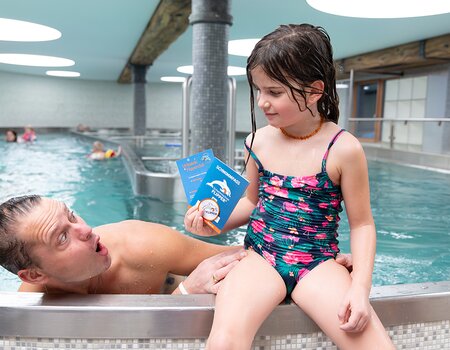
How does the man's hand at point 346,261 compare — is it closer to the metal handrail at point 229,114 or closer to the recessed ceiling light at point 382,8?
the metal handrail at point 229,114

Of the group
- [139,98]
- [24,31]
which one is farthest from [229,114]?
[139,98]

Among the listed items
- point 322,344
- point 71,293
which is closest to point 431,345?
point 322,344

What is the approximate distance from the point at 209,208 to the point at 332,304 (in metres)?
0.52

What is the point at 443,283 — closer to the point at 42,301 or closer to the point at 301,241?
the point at 301,241

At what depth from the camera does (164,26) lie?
8594mm

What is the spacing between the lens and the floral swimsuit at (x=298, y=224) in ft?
5.03

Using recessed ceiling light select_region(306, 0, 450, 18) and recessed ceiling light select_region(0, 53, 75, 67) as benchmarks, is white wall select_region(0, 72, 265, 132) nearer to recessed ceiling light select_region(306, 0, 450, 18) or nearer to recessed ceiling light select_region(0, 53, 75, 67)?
recessed ceiling light select_region(0, 53, 75, 67)

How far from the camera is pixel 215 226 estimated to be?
5.20 feet

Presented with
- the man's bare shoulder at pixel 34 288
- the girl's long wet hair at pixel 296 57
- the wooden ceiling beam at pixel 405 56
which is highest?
the wooden ceiling beam at pixel 405 56

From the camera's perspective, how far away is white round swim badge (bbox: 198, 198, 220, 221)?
1585 millimetres

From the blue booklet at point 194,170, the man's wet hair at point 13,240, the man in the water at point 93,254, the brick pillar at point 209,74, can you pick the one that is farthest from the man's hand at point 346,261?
the brick pillar at point 209,74

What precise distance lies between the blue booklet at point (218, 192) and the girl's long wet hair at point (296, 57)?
34 centimetres

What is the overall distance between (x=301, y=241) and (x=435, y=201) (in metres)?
5.58

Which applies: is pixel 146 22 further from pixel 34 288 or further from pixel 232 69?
pixel 34 288
